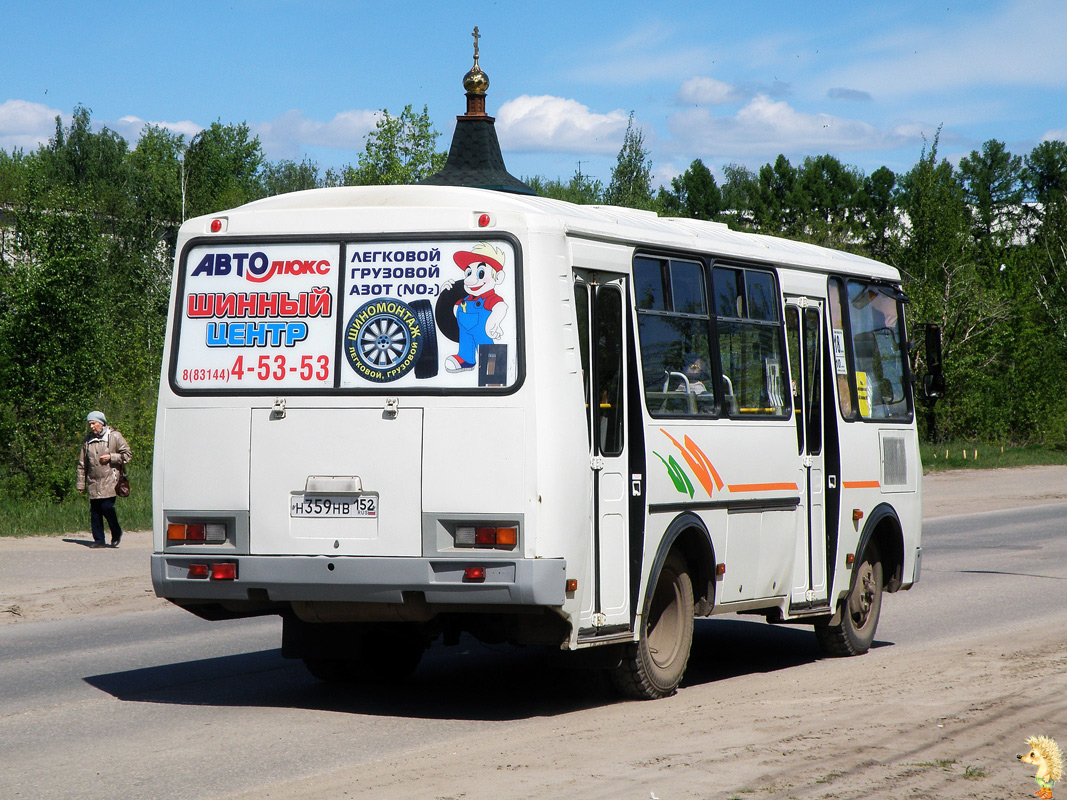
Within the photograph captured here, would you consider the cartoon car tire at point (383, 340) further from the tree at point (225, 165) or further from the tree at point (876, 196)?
the tree at point (876, 196)

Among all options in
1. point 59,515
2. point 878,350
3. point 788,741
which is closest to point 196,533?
point 788,741

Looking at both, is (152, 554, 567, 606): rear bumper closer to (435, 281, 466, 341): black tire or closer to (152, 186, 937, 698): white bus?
(152, 186, 937, 698): white bus

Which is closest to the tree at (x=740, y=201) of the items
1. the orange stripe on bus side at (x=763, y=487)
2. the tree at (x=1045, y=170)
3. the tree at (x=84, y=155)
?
the tree at (x=1045, y=170)

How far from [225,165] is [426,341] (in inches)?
3127

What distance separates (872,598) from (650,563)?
3.88 meters

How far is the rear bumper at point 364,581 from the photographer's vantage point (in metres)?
7.67

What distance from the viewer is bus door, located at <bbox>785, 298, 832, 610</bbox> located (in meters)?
10.6

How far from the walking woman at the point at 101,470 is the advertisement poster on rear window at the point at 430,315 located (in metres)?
12.2

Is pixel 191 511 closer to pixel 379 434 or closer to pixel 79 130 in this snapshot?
pixel 379 434

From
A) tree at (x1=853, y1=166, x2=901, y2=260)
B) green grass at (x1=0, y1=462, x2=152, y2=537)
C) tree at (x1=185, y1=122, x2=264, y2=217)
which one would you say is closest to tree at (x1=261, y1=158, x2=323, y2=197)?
tree at (x1=185, y1=122, x2=264, y2=217)

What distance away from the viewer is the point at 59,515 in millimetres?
22891

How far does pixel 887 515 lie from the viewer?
1185cm

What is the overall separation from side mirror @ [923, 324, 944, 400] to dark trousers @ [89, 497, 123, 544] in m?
11.8

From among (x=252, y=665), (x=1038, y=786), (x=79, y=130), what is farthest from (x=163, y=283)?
(x=1038, y=786)
